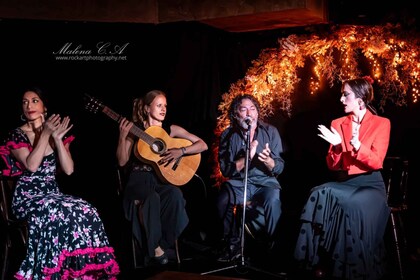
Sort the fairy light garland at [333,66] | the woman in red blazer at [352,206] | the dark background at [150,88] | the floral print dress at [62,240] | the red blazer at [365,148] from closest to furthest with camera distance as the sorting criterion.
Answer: the floral print dress at [62,240], the woman in red blazer at [352,206], the red blazer at [365,148], the fairy light garland at [333,66], the dark background at [150,88]

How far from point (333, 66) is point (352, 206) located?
75.5 inches

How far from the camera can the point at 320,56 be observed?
6.59 metres

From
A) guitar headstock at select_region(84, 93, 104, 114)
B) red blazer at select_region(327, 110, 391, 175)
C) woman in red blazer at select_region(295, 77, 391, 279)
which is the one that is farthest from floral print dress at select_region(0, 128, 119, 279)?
red blazer at select_region(327, 110, 391, 175)

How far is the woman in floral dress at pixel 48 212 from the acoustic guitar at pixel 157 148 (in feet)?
2.01

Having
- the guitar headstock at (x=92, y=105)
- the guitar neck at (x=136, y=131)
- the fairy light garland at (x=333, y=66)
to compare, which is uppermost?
the fairy light garland at (x=333, y=66)

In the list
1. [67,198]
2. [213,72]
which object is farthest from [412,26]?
[67,198]

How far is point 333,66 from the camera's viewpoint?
255 inches

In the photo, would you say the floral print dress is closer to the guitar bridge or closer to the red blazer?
the guitar bridge

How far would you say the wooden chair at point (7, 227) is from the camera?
5.06m

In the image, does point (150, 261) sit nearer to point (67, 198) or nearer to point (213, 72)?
point (67, 198)

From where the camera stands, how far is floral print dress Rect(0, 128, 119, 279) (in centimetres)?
495

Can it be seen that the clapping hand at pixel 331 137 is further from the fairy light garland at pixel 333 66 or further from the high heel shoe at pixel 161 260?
the high heel shoe at pixel 161 260

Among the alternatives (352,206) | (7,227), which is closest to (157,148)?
(7,227)

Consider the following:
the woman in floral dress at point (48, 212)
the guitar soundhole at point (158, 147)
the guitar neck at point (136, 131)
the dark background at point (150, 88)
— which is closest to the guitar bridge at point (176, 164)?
the guitar soundhole at point (158, 147)
